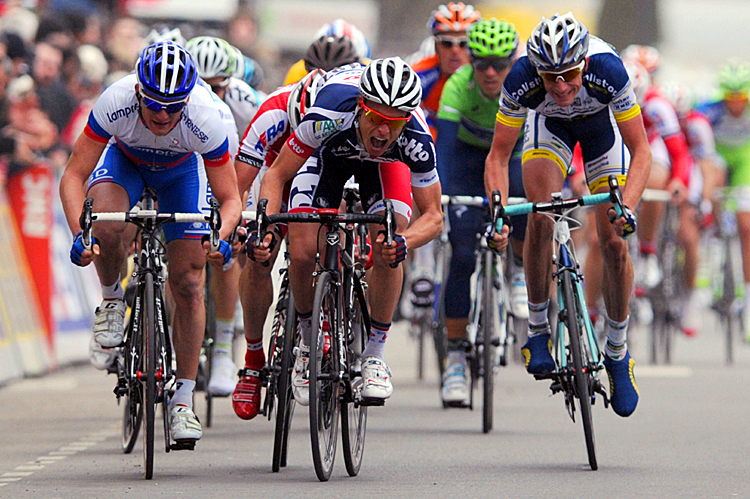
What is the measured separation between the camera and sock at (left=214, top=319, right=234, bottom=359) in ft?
33.9

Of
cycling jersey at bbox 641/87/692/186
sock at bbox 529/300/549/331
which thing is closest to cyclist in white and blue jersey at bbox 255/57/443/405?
sock at bbox 529/300/549/331

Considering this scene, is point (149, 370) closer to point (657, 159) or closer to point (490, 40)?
point (490, 40)

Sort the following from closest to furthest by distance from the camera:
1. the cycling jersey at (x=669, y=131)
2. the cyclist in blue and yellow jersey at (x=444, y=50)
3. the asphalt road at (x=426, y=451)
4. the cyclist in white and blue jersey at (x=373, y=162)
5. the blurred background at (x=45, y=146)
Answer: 1. the asphalt road at (x=426, y=451)
2. the cyclist in white and blue jersey at (x=373, y=162)
3. the cyclist in blue and yellow jersey at (x=444, y=50)
4. the blurred background at (x=45, y=146)
5. the cycling jersey at (x=669, y=131)

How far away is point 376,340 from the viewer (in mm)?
8312

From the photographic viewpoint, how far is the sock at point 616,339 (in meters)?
8.89

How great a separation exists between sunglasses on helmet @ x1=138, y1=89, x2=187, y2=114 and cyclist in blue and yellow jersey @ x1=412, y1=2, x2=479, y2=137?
14.6 ft

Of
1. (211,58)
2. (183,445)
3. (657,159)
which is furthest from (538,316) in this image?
(657,159)

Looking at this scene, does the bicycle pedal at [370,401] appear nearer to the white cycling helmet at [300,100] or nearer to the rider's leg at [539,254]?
the rider's leg at [539,254]

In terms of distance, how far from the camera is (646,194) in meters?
13.0

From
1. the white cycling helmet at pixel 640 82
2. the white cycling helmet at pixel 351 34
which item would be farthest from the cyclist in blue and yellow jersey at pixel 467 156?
the white cycling helmet at pixel 640 82

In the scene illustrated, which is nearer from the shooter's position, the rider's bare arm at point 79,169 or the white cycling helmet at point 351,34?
the rider's bare arm at point 79,169

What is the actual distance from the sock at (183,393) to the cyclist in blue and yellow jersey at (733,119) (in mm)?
10602

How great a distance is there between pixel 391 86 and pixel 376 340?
1.33 metres

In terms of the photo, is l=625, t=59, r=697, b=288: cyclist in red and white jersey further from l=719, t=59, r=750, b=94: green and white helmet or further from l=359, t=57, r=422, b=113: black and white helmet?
l=359, t=57, r=422, b=113: black and white helmet
